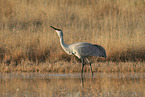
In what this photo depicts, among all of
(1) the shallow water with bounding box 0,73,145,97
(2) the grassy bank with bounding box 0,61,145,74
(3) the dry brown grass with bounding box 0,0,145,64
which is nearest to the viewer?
(1) the shallow water with bounding box 0,73,145,97

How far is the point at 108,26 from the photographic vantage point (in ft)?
49.8

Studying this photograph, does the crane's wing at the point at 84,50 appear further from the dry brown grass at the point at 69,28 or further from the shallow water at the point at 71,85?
the dry brown grass at the point at 69,28

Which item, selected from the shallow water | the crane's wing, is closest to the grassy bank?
the shallow water

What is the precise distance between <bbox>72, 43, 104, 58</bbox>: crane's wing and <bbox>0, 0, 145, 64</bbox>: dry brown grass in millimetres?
1838

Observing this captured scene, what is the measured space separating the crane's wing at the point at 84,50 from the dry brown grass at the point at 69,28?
184 cm

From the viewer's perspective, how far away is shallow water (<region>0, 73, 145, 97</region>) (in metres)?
7.20

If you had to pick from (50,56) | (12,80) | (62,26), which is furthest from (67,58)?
(62,26)

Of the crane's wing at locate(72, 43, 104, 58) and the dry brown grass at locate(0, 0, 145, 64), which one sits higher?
the dry brown grass at locate(0, 0, 145, 64)

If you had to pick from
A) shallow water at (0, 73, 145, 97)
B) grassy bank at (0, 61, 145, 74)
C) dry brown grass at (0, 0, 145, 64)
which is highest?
dry brown grass at (0, 0, 145, 64)

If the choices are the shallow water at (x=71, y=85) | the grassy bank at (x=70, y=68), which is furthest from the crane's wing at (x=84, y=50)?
the grassy bank at (x=70, y=68)

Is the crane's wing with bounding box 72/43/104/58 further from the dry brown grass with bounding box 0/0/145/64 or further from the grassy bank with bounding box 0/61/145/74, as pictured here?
the dry brown grass with bounding box 0/0/145/64

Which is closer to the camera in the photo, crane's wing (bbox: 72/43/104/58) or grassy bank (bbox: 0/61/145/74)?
crane's wing (bbox: 72/43/104/58)

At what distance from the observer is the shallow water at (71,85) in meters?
7.20

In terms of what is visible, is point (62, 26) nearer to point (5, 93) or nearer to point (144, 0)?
point (144, 0)
